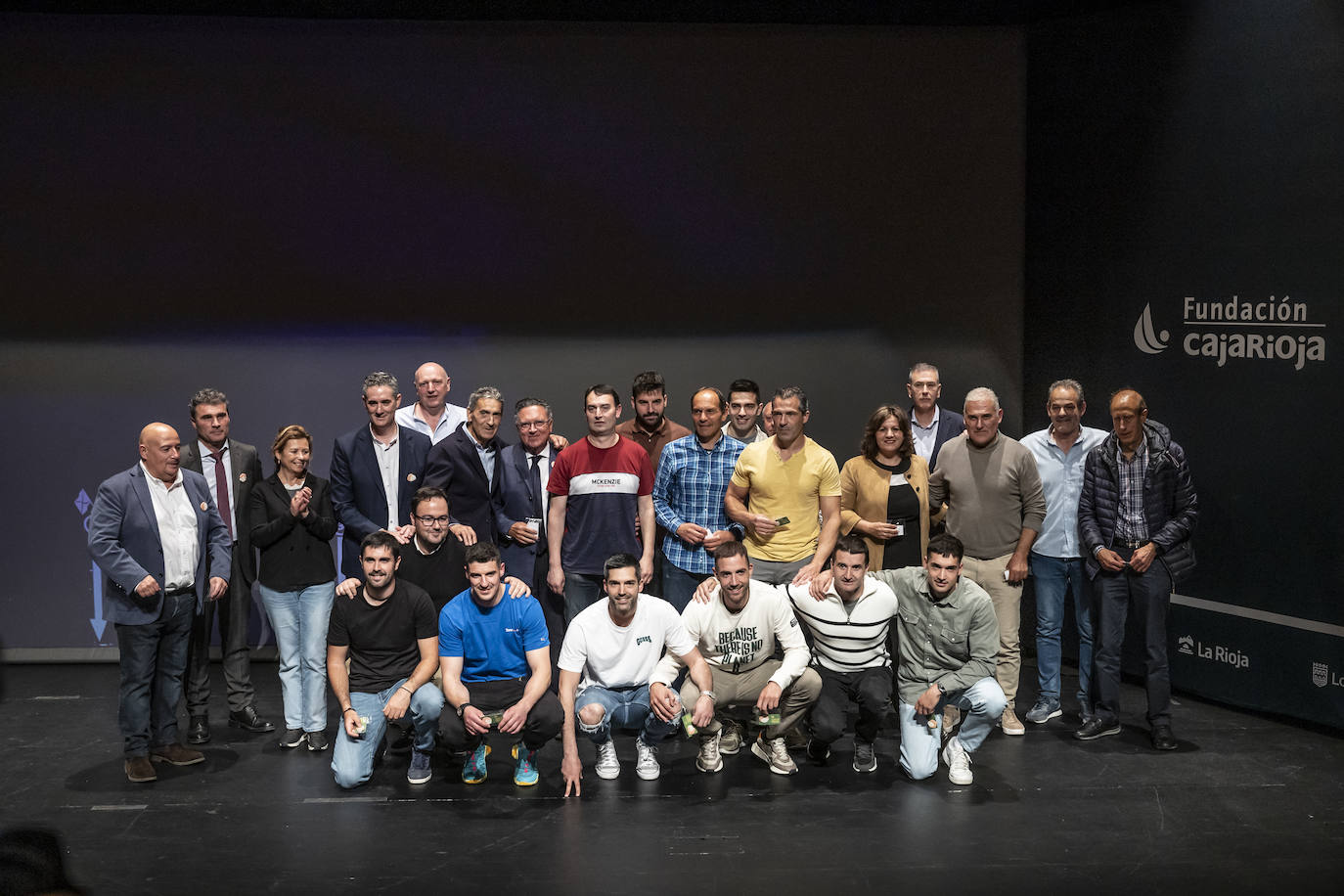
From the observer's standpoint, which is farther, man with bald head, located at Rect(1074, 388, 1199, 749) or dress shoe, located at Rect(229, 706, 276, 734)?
dress shoe, located at Rect(229, 706, 276, 734)

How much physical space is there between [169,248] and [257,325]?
0.62 meters

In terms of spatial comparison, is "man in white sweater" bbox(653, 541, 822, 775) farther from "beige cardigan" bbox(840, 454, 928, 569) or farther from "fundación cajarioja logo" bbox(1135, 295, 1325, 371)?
"fundación cajarioja logo" bbox(1135, 295, 1325, 371)

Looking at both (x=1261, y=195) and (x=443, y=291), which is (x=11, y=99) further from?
(x=1261, y=195)

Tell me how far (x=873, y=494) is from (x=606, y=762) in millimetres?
1641

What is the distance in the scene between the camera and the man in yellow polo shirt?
534cm

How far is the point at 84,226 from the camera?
6.62 meters

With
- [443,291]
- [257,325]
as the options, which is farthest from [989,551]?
[257,325]

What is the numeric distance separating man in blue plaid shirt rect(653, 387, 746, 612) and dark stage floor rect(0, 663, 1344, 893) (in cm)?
80

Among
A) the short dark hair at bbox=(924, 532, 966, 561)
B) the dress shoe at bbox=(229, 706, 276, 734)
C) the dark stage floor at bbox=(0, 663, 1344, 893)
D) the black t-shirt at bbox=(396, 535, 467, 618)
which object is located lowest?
the dark stage floor at bbox=(0, 663, 1344, 893)

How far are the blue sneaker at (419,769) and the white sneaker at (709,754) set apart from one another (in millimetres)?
1099

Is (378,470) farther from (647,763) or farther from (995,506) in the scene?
(995,506)

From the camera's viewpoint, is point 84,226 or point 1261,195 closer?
point 1261,195

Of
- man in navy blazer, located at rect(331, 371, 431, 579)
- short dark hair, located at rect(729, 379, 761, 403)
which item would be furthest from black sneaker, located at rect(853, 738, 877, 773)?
man in navy blazer, located at rect(331, 371, 431, 579)

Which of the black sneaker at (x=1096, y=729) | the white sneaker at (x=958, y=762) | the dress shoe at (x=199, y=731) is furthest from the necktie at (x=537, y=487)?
the black sneaker at (x=1096, y=729)
